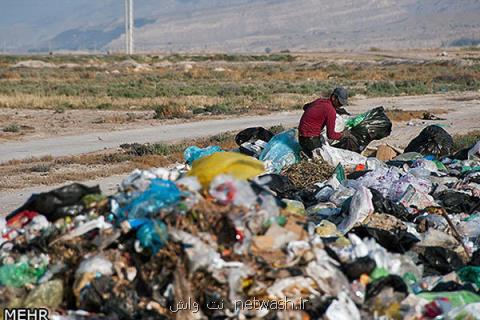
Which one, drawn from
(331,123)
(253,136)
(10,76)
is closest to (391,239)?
(331,123)

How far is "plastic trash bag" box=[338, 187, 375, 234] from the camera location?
7.94 meters

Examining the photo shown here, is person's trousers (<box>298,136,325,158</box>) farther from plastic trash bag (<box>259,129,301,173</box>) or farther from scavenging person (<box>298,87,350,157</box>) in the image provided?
plastic trash bag (<box>259,129,301,173</box>)

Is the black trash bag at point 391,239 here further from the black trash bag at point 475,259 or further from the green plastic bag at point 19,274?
the green plastic bag at point 19,274

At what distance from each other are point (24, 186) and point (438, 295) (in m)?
Answer: 8.12

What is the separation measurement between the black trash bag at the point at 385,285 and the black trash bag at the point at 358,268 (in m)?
0.12

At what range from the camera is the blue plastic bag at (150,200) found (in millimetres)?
5585

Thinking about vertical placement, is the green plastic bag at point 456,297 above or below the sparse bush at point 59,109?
above

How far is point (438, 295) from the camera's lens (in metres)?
5.73

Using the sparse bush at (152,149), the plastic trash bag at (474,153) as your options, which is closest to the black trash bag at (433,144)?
the plastic trash bag at (474,153)

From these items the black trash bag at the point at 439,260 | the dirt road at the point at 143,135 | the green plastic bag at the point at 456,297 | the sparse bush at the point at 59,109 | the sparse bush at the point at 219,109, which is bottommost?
the sparse bush at the point at 59,109

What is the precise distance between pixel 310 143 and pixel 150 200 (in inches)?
229

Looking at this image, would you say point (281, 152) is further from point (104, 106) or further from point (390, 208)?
point (104, 106)

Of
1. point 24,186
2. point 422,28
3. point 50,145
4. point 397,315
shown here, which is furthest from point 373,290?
point 422,28

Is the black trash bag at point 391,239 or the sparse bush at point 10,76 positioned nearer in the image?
the black trash bag at point 391,239
